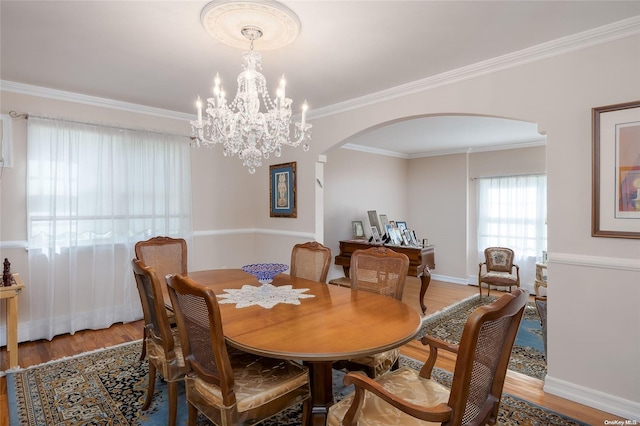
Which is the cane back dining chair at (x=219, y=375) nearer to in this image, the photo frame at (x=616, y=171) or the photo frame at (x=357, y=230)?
the photo frame at (x=616, y=171)

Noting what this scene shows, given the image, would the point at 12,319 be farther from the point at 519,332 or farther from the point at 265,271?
the point at 519,332

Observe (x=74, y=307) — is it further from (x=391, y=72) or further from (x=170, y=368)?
(x=391, y=72)

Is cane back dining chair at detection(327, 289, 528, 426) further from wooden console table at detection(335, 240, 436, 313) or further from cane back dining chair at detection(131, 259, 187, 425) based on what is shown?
wooden console table at detection(335, 240, 436, 313)

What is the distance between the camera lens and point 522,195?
5785 millimetres

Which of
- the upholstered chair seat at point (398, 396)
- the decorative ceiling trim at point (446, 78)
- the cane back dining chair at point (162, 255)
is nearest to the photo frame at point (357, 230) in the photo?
the decorative ceiling trim at point (446, 78)

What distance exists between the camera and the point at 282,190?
15.2 ft

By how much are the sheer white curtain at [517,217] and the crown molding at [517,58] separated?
3470 millimetres

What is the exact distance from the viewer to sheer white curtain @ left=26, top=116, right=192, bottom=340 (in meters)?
3.44

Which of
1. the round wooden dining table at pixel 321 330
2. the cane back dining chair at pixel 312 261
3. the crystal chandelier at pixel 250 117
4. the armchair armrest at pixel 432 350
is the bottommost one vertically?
the armchair armrest at pixel 432 350

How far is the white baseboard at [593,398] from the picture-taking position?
2.15 metres

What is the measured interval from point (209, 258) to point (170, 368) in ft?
9.37

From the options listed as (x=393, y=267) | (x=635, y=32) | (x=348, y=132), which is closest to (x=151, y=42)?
(x=348, y=132)

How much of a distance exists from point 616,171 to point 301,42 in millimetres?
2243

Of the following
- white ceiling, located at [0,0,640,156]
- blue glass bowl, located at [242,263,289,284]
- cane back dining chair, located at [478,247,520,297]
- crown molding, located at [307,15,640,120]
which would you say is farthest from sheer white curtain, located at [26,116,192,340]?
cane back dining chair, located at [478,247,520,297]
